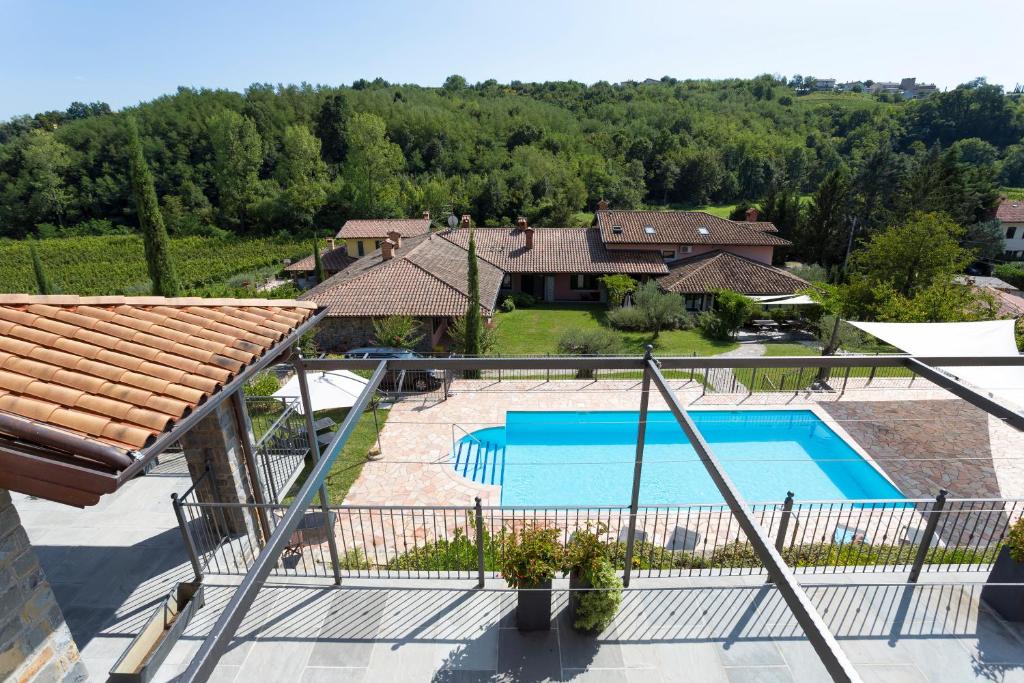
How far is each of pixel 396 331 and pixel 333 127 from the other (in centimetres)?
5769

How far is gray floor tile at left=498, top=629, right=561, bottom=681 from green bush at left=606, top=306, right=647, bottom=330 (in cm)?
1946

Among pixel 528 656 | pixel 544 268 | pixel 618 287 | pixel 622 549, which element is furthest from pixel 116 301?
pixel 544 268

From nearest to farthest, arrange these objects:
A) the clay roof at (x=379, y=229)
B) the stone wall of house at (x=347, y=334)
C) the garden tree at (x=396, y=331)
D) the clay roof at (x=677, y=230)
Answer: the garden tree at (x=396, y=331), the stone wall of house at (x=347, y=334), the clay roof at (x=677, y=230), the clay roof at (x=379, y=229)

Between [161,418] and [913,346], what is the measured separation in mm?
14289

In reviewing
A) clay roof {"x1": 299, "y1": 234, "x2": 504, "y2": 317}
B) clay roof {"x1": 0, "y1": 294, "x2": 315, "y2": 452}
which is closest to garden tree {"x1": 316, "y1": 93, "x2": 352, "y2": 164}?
clay roof {"x1": 299, "y1": 234, "x2": 504, "y2": 317}

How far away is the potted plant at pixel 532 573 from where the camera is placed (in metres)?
5.26

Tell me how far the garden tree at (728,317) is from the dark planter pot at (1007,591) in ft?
55.8

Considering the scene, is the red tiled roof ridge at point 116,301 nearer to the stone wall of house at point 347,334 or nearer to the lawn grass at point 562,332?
the lawn grass at point 562,332

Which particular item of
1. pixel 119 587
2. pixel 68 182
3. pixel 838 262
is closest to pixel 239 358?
pixel 119 587

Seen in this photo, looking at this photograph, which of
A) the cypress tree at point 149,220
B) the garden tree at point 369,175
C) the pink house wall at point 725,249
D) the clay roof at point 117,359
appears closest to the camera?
the clay roof at point 117,359

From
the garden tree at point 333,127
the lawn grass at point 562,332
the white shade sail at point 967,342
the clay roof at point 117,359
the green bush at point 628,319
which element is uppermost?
the garden tree at point 333,127

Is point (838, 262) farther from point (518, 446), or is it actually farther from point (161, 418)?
point (161, 418)

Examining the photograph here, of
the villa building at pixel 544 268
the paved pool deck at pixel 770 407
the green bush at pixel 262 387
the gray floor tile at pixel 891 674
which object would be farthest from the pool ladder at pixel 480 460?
the villa building at pixel 544 268

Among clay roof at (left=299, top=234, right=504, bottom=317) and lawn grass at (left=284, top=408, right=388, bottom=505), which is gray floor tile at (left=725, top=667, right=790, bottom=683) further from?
clay roof at (left=299, top=234, right=504, bottom=317)
